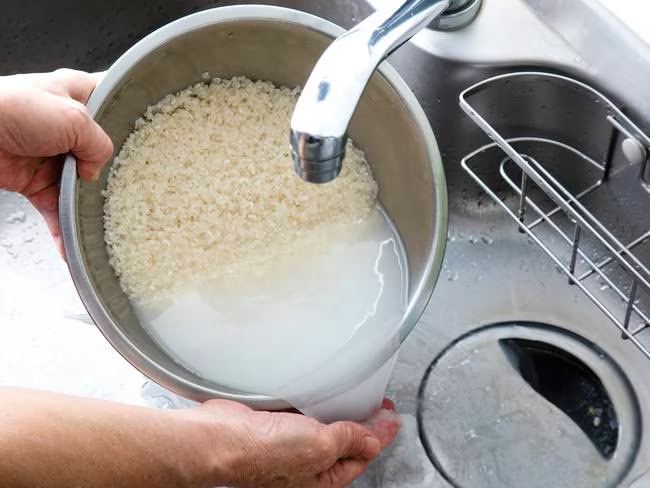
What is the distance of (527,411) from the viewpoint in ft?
2.72

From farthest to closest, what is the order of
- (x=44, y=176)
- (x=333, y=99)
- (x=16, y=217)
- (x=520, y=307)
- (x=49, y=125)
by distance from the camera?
(x=16, y=217), (x=520, y=307), (x=44, y=176), (x=49, y=125), (x=333, y=99)

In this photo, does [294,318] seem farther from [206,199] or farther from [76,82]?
[76,82]

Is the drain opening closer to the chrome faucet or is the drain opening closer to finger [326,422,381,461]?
finger [326,422,381,461]

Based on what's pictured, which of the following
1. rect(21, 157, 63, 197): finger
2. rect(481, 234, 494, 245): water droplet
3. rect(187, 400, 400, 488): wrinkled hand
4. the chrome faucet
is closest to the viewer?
A: the chrome faucet

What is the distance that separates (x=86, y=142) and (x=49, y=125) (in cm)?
3

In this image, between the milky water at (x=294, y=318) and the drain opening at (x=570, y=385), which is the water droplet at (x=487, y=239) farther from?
the milky water at (x=294, y=318)

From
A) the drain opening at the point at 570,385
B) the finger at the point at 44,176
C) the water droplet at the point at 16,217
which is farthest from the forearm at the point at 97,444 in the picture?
the water droplet at the point at 16,217

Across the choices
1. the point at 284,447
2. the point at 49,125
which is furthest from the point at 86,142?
the point at 284,447

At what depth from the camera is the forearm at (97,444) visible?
516mm

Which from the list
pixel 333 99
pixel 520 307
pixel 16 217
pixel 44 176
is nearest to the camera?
pixel 333 99

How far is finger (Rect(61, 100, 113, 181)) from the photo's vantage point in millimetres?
636

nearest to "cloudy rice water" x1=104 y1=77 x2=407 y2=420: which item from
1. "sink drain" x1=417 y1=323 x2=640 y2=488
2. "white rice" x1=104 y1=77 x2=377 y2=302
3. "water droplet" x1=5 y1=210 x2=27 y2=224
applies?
"white rice" x1=104 y1=77 x2=377 y2=302

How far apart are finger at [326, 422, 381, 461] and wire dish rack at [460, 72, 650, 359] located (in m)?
0.21

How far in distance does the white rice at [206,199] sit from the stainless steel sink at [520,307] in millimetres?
191
